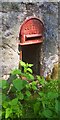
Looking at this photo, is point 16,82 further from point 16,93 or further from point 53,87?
point 53,87

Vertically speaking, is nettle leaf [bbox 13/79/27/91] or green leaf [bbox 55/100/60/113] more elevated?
nettle leaf [bbox 13/79/27/91]

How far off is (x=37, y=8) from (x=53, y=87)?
0.67m

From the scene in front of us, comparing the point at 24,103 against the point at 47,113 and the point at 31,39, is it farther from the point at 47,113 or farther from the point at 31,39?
the point at 31,39

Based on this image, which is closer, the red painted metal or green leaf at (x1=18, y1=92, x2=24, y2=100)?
green leaf at (x1=18, y1=92, x2=24, y2=100)

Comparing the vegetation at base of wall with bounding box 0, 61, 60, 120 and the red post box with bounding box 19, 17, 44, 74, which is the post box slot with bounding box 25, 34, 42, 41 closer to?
the red post box with bounding box 19, 17, 44, 74

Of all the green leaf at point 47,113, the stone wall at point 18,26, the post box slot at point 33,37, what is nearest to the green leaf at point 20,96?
the green leaf at point 47,113

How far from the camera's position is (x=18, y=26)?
2.42m

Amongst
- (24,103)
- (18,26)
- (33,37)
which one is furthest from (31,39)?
(24,103)

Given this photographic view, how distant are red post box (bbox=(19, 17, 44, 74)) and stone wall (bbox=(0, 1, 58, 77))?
0.04m

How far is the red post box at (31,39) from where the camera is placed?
7.99 feet

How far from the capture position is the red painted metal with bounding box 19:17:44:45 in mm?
2430

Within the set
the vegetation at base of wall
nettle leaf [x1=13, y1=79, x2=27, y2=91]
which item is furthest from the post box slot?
nettle leaf [x1=13, y1=79, x2=27, y2=91]

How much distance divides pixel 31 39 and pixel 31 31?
2.7 inches

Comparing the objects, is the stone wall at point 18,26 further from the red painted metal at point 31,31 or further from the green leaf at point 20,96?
the green leaf at point 20,96
